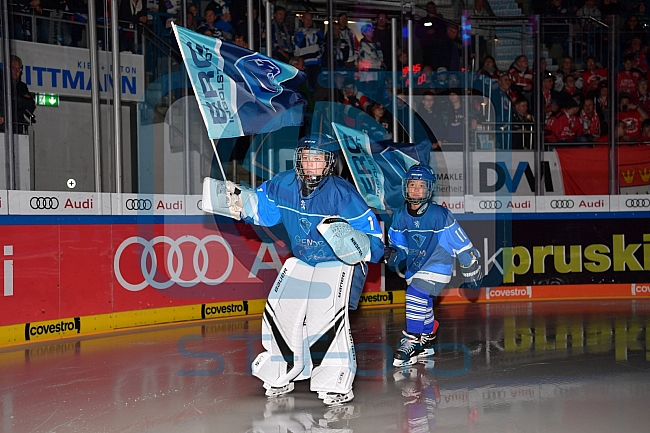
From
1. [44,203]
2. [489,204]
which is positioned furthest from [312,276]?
[489,204]

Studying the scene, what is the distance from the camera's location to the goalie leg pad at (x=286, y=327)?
5746 millimetres

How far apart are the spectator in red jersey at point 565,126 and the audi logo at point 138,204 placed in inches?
258

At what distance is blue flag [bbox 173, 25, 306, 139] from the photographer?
6.23 meters

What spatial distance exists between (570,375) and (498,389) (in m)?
0.91

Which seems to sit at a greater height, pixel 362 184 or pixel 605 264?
pixel 362 184

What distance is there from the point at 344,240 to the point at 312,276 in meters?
0.56

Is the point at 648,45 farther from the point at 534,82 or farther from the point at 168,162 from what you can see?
the point at 168,162

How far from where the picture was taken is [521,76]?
40.0ft

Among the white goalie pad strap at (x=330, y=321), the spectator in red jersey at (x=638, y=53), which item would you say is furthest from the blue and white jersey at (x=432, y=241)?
the spectator in red jersey at (x=638, y=53)

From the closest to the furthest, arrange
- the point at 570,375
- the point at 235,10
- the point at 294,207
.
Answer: the point at 294,207, the point at 570,375, the point at 235,10

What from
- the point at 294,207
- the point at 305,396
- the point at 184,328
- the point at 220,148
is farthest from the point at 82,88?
the point at 305,396

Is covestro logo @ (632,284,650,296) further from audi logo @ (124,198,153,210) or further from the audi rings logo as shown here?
audi logo @ (124,198,153,210)

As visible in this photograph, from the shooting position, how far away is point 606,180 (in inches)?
483

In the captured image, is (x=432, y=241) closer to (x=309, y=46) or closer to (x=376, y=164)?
(x=376, y=164)
